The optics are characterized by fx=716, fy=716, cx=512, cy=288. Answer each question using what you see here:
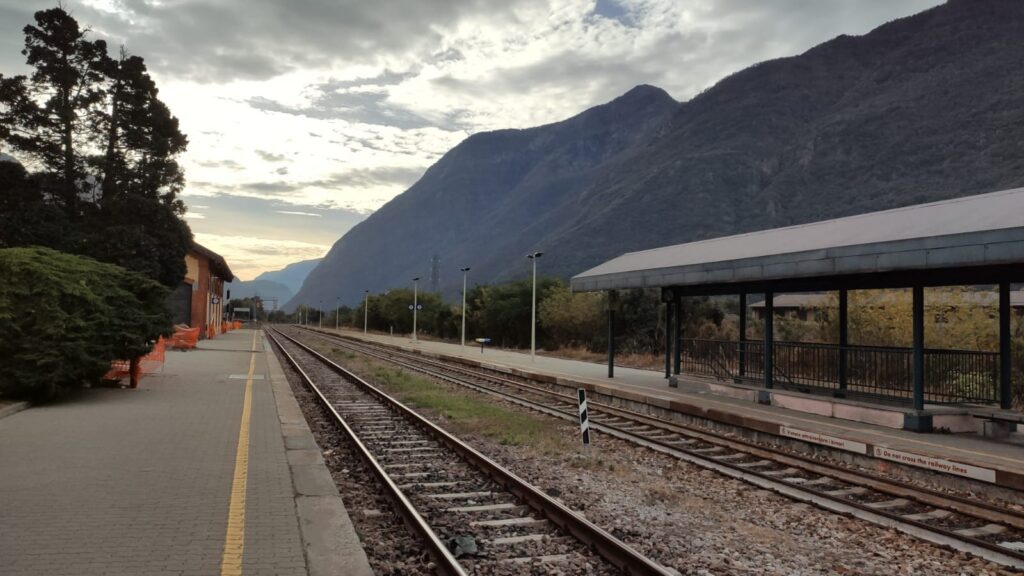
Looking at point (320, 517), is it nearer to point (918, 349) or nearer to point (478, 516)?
point (478, 516)

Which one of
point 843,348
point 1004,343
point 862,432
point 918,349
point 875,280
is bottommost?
point 862,432

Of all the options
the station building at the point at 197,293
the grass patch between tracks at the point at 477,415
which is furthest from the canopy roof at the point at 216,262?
the grass patch between tracks at the point at 477,415

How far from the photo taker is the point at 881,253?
40.4 feet

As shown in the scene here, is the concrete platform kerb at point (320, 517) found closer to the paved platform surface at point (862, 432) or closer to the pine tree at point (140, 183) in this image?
the paved platform surface at point (862, 432)

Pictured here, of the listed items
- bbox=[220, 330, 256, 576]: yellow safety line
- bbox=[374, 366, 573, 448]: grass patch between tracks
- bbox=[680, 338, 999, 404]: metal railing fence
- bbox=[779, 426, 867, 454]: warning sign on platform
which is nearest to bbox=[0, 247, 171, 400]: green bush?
bbox=[220, 330, 256, 576]: yellow safety line

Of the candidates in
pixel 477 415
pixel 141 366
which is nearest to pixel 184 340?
pixel 141 366

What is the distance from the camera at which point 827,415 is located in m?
14.7

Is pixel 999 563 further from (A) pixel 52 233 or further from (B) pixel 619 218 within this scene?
(B) pixel 619 218

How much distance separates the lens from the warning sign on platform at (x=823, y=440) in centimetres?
1077

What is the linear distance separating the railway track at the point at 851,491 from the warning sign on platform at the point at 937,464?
94cm

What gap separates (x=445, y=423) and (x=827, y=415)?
307 inches

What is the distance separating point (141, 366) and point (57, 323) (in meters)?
8.88

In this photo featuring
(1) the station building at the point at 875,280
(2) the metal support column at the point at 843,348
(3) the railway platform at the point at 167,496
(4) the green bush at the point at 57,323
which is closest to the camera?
(3) the railway platform at the point at 167,496

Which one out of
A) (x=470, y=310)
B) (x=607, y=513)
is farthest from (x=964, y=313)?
(x=470, y=310)
